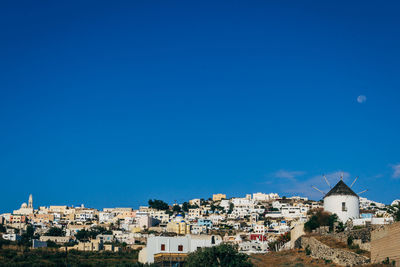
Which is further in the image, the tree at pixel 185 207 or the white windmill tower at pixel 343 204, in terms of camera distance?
the tree at pixel 185 207

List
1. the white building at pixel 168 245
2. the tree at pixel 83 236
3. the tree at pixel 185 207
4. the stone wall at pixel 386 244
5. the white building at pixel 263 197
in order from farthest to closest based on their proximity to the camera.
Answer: the white building at pixel 263 197, the tree at pixel 185 207, the tree at pixel 83 236, the white building at pixel 168 245, the stone wall at pixel 386 244

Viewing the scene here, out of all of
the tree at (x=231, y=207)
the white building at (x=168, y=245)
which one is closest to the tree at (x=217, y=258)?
the white building at (x=168, y=245)

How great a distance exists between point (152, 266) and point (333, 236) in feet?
40.3

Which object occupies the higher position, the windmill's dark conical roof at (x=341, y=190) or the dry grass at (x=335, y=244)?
the windmill's dark conical roof at (x=341, y=190)

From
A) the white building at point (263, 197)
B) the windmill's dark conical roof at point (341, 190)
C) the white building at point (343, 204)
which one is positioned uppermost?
the white building at point (263, 197)

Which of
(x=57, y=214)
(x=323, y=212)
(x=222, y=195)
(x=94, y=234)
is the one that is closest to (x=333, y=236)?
(x=323, y=212)

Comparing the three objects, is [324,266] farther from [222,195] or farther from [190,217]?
[222,195]

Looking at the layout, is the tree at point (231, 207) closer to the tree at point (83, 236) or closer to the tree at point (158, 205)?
the tree at point (158, 205)

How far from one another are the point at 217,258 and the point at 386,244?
31.7ft

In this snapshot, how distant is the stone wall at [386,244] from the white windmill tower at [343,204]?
15.5 m

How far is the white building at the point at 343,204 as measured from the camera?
130 feet

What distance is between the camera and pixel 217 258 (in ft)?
94.1

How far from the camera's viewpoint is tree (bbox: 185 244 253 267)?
2844 centimetres

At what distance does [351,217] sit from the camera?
129 feet
